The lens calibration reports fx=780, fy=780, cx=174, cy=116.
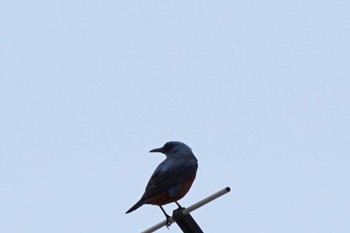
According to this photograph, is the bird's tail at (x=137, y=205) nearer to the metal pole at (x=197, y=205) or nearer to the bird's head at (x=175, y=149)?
the bird's head at (x=175, y=149)

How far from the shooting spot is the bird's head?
37.1 ft

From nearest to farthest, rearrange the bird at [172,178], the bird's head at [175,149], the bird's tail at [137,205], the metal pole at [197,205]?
the metal pole at [197,205], the bird's tail at [137,205], the bird at [172,178], the bird's head at [175,149]

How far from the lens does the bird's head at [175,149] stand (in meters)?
11.3

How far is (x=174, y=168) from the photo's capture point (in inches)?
427

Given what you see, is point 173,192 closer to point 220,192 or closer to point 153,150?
point 153,150

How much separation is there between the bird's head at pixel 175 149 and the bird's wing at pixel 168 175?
236 mm

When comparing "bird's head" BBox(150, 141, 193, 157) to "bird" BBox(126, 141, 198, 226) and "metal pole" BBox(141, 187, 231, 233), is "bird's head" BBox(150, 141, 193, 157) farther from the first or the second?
"metal pole" BBox(141, 187, 231, 233)

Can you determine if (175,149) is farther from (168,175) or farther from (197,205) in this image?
(197,205)

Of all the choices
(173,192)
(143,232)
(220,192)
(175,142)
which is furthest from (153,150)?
(220,192)

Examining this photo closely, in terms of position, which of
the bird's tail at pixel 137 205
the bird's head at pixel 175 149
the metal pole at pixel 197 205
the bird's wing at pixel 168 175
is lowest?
the metal pole at pixel 197 205

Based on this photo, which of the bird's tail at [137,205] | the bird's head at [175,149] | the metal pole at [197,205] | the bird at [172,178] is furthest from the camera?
the bird's head at [175,149]

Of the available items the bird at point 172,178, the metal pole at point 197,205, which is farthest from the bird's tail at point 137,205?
the metal pole at point 197,205

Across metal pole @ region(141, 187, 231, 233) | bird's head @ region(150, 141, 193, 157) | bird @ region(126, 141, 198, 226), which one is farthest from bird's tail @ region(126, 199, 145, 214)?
metal pole @ region(141, 187, 231, 233)

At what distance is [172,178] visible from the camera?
1062cm
